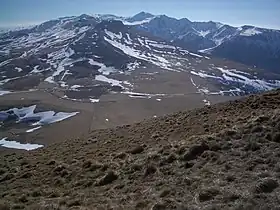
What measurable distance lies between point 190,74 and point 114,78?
4302 centimetres

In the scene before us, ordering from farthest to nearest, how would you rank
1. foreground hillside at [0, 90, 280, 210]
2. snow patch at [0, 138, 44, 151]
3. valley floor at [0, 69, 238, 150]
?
1. valley floor at [0, 69, 238, 150]
2. snow patch at [0, 138, 44, 151]
3. foreground hillside at [0, 90, 280, 210]

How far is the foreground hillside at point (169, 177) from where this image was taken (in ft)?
34.7

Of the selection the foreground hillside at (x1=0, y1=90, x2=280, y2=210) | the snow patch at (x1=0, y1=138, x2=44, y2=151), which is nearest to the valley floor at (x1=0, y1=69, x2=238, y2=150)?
the snow patch at (x1=0, y1=138, x2=44, y2=151)

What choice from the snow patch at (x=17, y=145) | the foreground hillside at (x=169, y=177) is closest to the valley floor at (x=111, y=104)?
the snow patch at (x=17, y=145)

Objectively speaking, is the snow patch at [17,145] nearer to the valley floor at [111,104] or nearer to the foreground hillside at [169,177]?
the valley floor at [111,104]

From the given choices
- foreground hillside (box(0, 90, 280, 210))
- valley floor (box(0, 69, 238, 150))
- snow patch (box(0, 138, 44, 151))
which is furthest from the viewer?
valley floor (box(0, 69, 238, 150))

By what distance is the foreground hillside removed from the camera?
34.7 feet

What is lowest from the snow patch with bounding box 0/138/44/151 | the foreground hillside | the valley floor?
the valley floor

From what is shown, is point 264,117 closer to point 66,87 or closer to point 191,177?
point 191,177

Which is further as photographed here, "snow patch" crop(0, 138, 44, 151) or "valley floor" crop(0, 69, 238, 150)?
"valley floor" crop(0, 69, 238, 150)

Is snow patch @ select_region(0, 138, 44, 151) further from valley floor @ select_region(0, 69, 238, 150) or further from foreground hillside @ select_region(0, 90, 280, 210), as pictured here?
foreground hillside @ select_region(0, 90, 280, 210)

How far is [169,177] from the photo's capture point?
13406 millimetres

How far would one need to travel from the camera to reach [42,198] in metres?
14.5

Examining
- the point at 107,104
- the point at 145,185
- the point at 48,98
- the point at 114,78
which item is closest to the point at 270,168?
the point at 145,185
